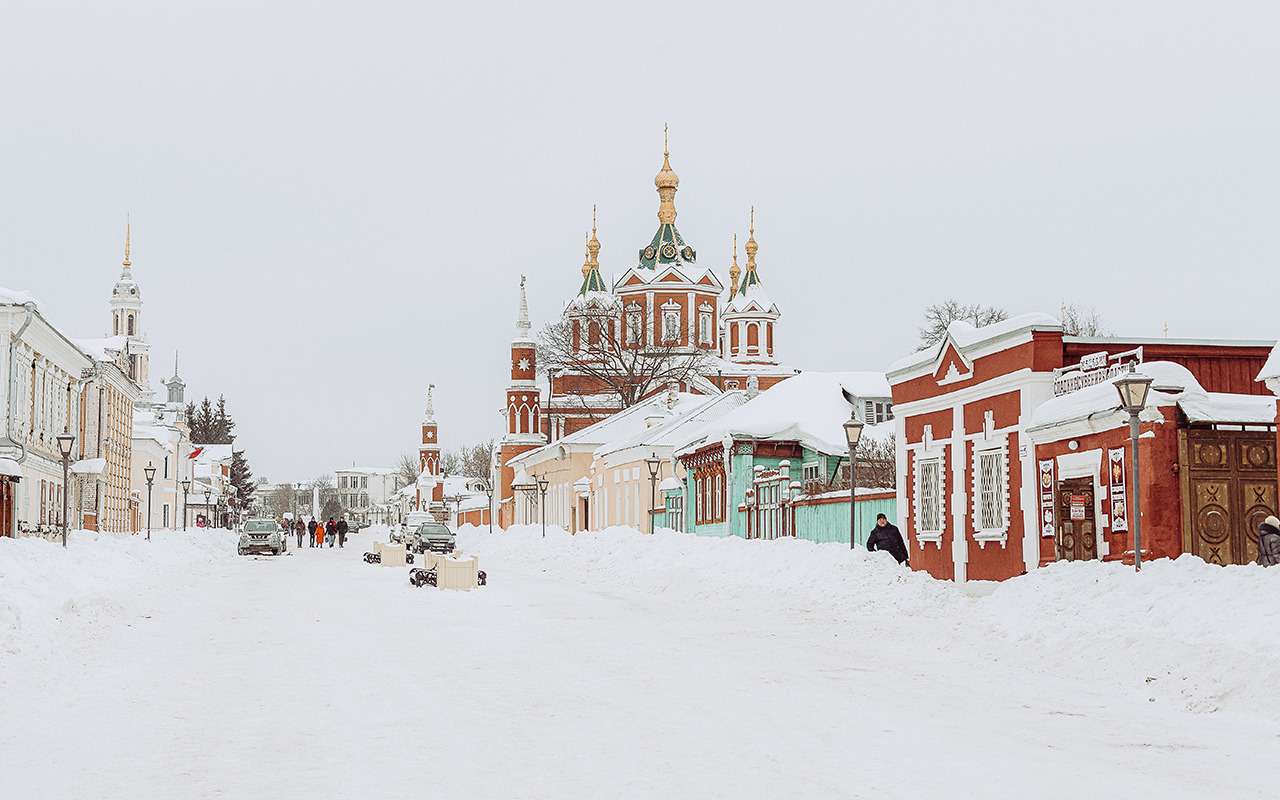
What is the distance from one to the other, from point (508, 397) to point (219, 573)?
59.4 meters

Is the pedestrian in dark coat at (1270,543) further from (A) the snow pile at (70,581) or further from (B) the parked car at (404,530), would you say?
(B) the parked car at (404,530)

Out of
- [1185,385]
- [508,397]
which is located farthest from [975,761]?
[508,397]

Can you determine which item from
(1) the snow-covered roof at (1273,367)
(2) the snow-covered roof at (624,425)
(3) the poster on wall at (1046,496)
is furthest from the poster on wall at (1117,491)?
(2) the snow-covered roof at (624,425)

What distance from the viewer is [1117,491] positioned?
2134cm

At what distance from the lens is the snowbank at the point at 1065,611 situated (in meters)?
12.6

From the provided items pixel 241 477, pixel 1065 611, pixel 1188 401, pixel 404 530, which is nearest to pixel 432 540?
pixel 404 530

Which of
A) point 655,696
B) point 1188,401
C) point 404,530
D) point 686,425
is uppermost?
point 686,425

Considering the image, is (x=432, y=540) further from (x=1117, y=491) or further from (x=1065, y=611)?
(x=1065, y=611)

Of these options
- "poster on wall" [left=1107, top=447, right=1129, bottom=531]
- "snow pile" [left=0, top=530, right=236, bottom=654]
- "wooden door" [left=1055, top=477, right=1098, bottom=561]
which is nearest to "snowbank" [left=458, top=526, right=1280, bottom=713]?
"wooden door" [left=1055, top=477, right=1098, bottom=561]

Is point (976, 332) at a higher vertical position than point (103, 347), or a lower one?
lower

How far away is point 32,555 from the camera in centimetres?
2525

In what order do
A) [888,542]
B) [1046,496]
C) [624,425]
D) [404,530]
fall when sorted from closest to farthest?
[1046,496]
[888,542]
[404,530]
[624,425]

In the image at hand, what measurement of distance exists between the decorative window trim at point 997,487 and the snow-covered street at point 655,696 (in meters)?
2.71

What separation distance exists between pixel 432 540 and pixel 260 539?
1210 centimetres
